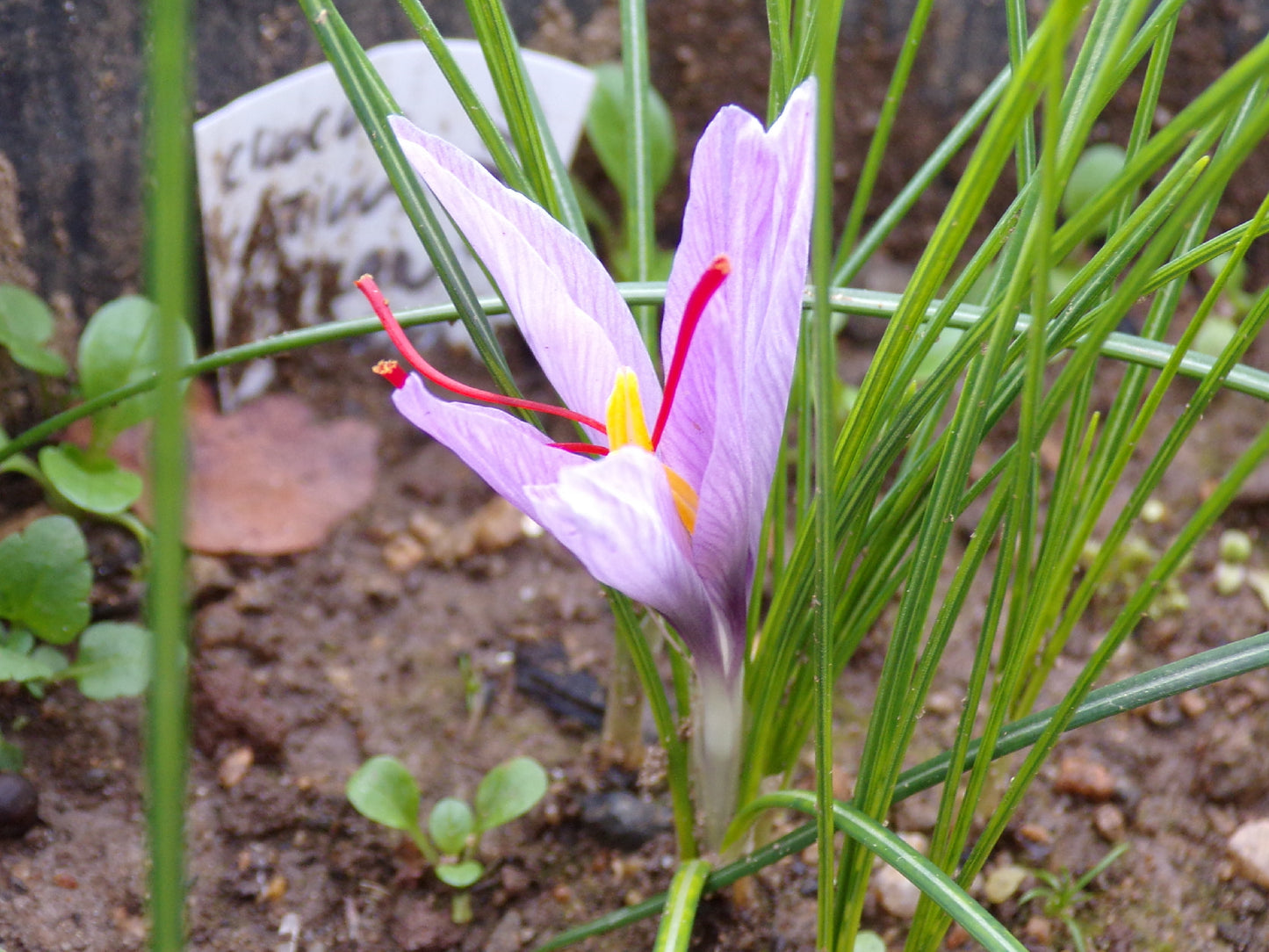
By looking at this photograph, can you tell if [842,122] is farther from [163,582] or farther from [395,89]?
[163,582]

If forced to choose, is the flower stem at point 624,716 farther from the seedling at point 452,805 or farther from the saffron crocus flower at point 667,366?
the saffron crocus flower at point 667,366

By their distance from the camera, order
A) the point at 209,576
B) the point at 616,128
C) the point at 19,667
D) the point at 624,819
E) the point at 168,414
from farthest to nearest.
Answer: the point at 616,128
the point at 209,576
the point at 624,819
the point at 19,667
the point at 168,414

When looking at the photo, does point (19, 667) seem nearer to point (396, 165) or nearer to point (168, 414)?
point (396, 165)

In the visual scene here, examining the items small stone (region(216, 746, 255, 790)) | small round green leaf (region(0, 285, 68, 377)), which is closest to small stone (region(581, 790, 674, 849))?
small stone (region(216, 746, 255, 790))

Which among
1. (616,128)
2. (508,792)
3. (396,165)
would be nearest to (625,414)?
(396,165)

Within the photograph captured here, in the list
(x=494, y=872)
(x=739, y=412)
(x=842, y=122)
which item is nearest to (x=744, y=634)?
(x=739, y=412)

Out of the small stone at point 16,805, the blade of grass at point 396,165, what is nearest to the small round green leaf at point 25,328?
the small stone at point 16,805

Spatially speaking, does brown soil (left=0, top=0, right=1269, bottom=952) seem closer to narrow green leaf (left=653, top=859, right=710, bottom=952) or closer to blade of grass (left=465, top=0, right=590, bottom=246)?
narrow green leaf (left=653, top=859, right=710, bottom=952)
